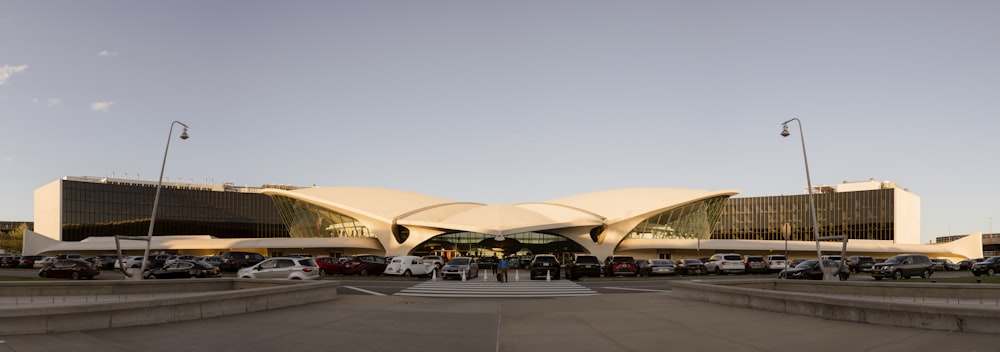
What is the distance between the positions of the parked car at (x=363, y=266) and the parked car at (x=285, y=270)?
31.0 feet

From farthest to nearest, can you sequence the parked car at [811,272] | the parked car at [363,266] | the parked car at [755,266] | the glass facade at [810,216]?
the glass facade at [810,216] < the parked car at [755,266] < the parked car at [363,266] < the parked car at [811,272]

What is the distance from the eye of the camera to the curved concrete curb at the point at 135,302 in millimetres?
11961

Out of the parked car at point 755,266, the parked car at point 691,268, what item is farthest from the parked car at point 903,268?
the parked car at point 691,268

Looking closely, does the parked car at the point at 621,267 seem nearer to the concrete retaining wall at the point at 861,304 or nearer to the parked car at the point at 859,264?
the concrete retaining wall at the point at 861,304

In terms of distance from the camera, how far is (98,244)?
301 feet

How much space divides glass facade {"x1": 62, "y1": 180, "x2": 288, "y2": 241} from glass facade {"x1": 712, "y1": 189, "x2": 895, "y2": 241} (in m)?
91.4

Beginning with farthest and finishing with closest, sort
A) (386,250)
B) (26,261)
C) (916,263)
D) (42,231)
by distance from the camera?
(42,231), (386,250), (26,261), (916,263)

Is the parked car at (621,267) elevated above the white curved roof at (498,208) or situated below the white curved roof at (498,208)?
below

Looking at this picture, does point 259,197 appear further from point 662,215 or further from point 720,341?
point 720,341

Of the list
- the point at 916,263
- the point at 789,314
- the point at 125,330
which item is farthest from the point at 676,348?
the point at 916,263

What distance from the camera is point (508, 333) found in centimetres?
1316

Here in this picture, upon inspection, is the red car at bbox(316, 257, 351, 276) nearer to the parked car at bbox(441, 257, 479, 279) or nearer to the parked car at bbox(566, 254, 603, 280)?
the parked car at bbox(441, 257, 479, 279)

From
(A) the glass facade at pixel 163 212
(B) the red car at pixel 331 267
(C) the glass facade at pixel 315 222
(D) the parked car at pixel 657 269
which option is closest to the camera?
(B) the red car at pixel 331 267

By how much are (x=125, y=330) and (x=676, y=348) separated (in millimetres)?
10255
